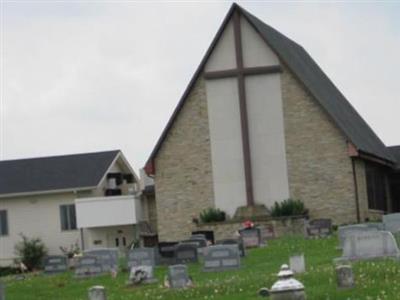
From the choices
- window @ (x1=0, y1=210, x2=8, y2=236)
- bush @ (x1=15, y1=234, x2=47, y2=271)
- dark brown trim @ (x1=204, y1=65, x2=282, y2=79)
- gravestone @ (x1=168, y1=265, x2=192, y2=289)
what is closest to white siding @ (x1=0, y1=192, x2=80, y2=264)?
window @ (x1=0, y1=210, x2=8, y2=236)

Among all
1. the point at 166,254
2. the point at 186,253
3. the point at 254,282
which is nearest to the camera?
the point at 254,282

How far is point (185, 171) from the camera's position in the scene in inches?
2173

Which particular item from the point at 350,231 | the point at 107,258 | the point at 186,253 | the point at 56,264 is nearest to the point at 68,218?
the point at 56,264

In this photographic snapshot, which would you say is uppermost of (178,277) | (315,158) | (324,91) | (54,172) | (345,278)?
(324,91)

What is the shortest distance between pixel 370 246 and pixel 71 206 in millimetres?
40198

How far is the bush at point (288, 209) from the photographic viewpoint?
52.2 m

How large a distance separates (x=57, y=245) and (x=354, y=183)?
A: 64.9ft

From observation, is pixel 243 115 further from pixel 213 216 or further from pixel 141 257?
pixel 141 257

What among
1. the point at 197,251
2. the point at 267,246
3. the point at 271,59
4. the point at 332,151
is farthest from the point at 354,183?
the point at 197,251

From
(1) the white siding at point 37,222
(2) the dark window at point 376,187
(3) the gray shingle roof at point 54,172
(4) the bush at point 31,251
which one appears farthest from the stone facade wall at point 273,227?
(3) the gray shingle roof at point 54,172

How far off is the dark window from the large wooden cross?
6.08 meters

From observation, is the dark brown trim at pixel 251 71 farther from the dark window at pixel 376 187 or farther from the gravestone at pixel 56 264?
the gravestone at pixel 56 264

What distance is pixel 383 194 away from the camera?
6059 centimetres

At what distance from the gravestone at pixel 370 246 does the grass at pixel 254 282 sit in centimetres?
70
